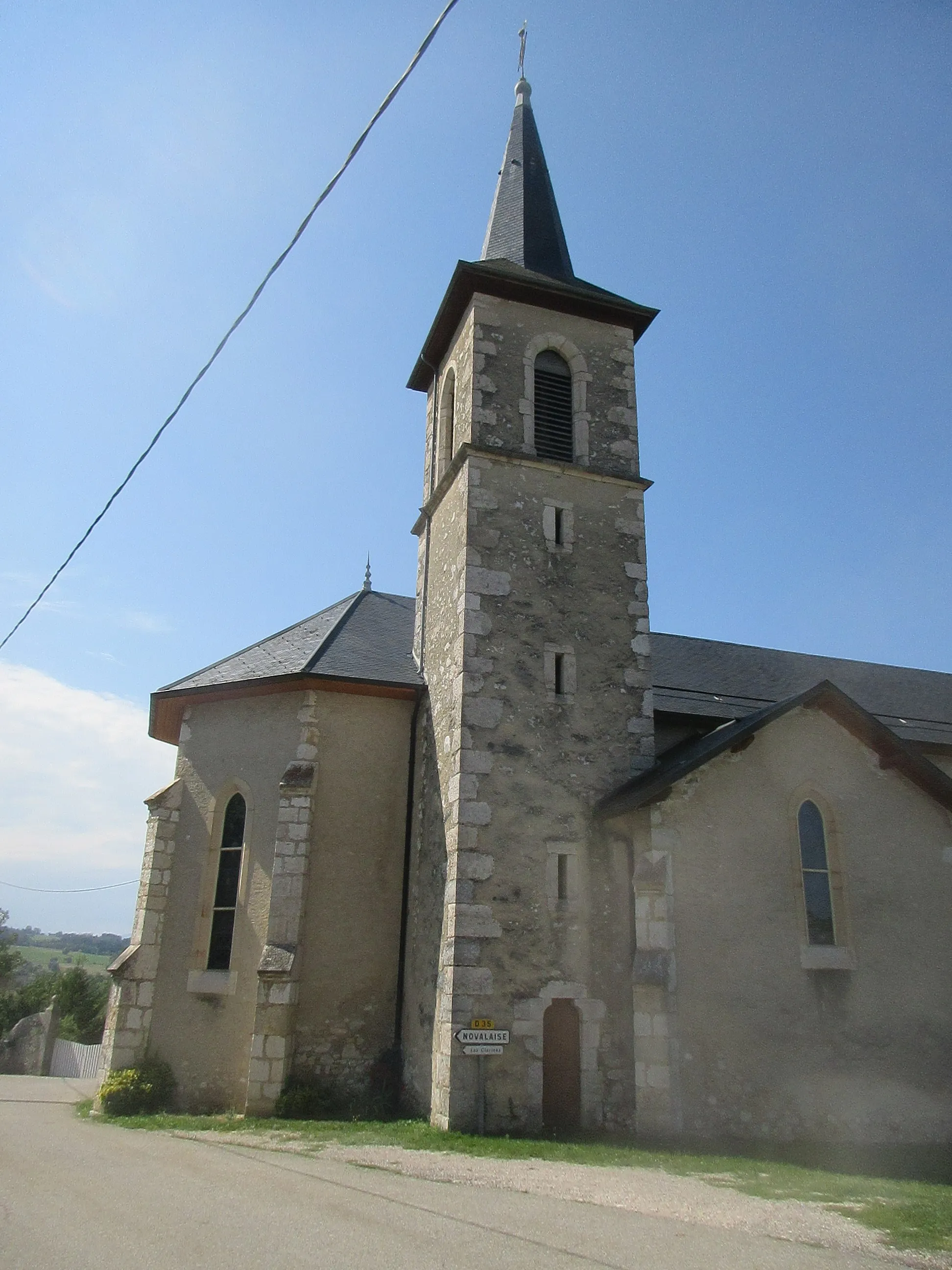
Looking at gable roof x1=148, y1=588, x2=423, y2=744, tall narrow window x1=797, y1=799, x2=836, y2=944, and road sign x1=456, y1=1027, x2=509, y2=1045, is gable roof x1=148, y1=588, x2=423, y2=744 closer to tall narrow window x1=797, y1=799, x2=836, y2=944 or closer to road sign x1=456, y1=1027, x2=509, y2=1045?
road sign x1=456, y1=1027, x2=509, y2=1045

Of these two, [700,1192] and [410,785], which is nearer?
[700,1192]

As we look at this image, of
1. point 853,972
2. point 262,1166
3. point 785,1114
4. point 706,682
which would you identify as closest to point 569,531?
point 706,682

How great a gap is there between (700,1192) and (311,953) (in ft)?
20.8

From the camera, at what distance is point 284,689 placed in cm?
1391

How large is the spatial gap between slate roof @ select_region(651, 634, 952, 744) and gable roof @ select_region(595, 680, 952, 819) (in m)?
2.05

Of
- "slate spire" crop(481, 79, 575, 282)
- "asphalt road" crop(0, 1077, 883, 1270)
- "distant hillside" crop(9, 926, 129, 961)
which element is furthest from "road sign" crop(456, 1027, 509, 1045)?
"distant hillside" crop(9, 926, 129, 961)

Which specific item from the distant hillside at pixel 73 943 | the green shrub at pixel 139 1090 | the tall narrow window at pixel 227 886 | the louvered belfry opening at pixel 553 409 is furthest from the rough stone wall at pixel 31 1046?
the distant hillside at pixel 73 943

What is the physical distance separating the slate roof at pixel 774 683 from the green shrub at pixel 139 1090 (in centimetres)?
896

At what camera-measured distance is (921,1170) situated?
999 cm

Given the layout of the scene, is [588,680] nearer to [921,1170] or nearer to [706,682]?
[706,682]

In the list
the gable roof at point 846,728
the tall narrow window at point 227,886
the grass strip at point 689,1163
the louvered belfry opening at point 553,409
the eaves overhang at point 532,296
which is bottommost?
the grass strip at point 689,1163

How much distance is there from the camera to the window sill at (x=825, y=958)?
1124 cm

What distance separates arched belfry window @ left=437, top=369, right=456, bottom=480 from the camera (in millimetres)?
15602

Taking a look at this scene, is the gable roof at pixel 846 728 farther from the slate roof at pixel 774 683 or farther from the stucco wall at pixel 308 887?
the stucco wall at pixel 308 887
